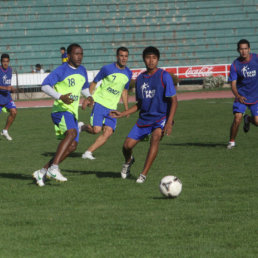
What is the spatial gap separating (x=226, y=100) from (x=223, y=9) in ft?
42.5

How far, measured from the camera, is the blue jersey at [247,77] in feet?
43.2

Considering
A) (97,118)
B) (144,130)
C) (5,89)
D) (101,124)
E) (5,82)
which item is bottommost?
(101,124)

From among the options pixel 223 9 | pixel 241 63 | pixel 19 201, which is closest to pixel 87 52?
pixel 223 9

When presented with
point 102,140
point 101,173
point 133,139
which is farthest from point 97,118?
point 133,139

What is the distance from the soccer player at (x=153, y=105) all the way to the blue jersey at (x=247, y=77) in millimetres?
4118

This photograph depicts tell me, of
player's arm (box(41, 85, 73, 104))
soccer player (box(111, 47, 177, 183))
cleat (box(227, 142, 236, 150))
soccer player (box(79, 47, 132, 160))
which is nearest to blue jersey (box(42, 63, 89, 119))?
player's arm (box(41, 85, 73, 104))

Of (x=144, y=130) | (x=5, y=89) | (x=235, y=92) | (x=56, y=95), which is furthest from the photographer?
(x=5, y=89)

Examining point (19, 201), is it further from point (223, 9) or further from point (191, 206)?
point (223, 9)

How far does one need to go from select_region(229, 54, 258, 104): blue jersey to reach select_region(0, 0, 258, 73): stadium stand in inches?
945

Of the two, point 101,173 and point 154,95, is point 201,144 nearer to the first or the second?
point 101,173

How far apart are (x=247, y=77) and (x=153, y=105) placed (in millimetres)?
4468

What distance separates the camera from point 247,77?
13203 millimetres

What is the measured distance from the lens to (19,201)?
793cm

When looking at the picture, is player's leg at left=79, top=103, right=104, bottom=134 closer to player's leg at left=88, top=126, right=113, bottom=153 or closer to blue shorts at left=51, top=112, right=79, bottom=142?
player's leg at left=88, top=126, right=113, bottom=153
